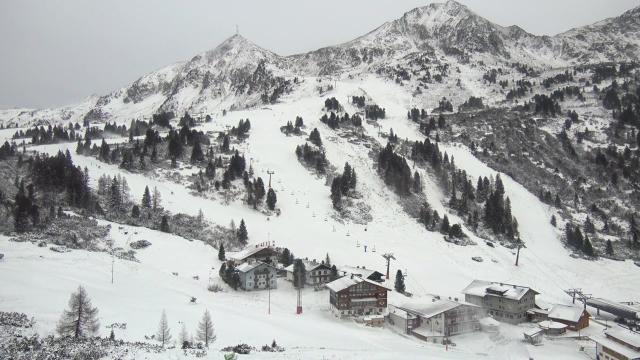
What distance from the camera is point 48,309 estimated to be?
43.1 metres

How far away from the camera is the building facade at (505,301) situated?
64.4 meters

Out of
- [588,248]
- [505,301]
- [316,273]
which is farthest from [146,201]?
[588,248]

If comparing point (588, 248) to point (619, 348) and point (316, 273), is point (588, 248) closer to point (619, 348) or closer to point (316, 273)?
point (619, 348)

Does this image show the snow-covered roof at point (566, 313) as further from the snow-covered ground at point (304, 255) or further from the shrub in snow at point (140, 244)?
the shrub in snow at point (140, 244)

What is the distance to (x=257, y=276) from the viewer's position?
216 feet

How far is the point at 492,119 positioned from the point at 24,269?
6157 inches

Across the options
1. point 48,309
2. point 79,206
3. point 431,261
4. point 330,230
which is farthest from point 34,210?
point 431,261

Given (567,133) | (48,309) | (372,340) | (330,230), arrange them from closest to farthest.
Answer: (48,309) < (372,340) < (330,230) < (567,133)

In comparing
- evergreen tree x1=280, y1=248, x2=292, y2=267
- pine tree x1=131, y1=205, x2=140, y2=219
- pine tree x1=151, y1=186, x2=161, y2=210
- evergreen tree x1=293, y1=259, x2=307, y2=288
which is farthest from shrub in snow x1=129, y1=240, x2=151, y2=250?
evergreen tree x1=293, y1=259, x2=307, y2=288

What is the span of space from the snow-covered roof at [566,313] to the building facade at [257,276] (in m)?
38.7

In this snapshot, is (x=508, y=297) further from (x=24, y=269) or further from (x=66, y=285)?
(x=24, y=269)

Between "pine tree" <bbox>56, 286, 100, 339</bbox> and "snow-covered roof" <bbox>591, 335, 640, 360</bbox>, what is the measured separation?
51.2 m

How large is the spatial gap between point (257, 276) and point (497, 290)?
34.8m

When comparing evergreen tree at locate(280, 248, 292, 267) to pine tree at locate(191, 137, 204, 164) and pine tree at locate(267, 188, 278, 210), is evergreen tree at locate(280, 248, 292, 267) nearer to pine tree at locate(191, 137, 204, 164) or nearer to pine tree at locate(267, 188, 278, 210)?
pine tree at locate(267, 188, 278, 210)
